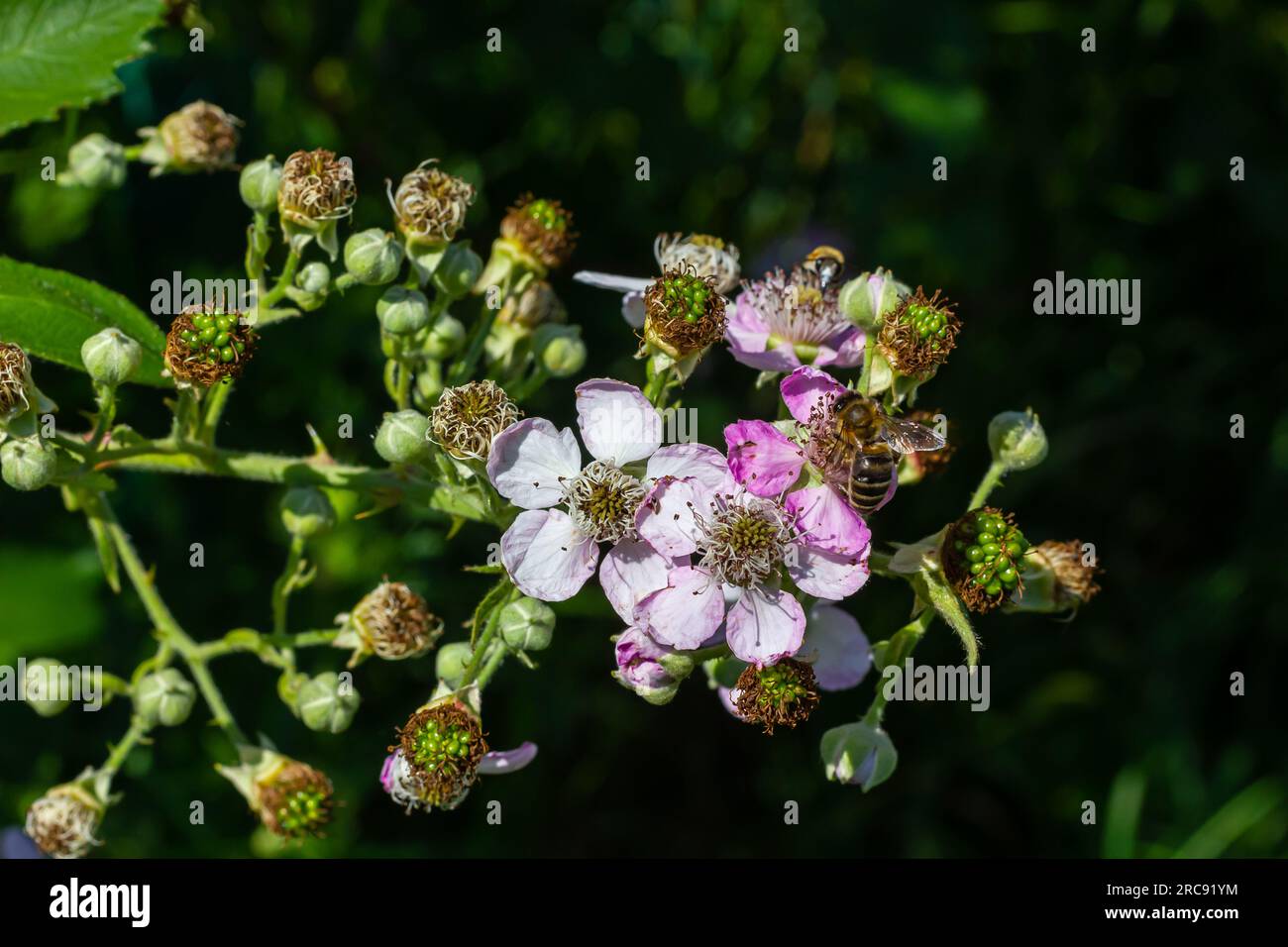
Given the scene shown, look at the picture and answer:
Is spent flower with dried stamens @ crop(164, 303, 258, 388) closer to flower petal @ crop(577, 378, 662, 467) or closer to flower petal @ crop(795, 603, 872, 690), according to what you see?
flower petal @ crop(577, 378, 662, 467)

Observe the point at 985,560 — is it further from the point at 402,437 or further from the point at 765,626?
the point at 402,437

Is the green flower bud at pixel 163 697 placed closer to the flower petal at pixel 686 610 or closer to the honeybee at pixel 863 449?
the flower petal at pixel 686 610

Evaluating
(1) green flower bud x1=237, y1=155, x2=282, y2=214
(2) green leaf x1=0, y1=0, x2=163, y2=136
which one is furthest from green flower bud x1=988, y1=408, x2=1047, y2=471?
(2) green leaf x1=0, y1=0, x2=163, y2=136

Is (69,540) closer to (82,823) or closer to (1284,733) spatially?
(82,823)

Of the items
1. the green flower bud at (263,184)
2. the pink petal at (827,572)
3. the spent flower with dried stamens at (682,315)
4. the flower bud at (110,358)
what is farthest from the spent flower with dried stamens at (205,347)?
the pink petal at (827,572)
